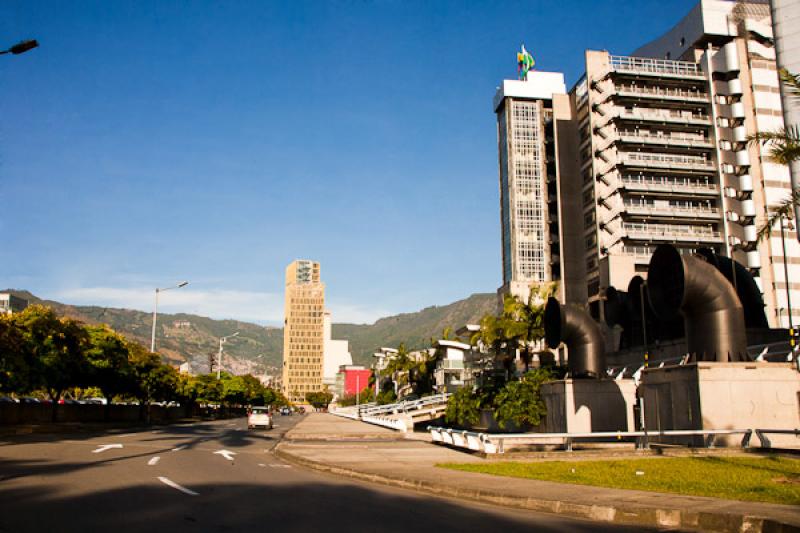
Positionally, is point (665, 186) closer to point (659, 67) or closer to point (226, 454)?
point (659, 67)

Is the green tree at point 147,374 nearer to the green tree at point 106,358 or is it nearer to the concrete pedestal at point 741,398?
the green tree at point 106,358

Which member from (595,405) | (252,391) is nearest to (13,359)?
(595,405)

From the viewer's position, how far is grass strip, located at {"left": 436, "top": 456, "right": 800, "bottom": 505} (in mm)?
12250

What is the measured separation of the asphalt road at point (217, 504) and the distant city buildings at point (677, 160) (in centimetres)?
7795

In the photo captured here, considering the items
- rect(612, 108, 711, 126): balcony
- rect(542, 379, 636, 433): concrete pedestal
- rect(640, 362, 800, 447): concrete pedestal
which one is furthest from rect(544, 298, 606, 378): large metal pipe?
rect(612, 108, 711, 126): balcony

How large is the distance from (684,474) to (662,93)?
96.1m

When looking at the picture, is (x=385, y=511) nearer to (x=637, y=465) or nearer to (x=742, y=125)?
(x=637, y=465)

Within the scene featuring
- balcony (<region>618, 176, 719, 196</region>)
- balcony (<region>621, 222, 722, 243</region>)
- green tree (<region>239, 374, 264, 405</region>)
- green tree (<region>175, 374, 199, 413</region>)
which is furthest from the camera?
green tree (<region>239, 374, 264, 405</region>)

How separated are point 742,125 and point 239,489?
102 metres

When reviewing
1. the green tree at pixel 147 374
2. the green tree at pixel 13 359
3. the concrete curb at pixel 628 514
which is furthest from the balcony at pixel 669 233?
the concrete curb at pixel 628 514

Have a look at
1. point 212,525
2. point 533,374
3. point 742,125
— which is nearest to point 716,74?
point 742,125

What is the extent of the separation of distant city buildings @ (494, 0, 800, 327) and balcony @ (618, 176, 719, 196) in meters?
0.16

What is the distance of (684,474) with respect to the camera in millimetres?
15266

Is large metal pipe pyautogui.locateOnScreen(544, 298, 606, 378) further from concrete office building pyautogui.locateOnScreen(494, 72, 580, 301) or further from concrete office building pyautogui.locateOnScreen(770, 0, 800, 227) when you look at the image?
concrete office building pyautogui.locateOnScreen(494, 72, 580, 301)
